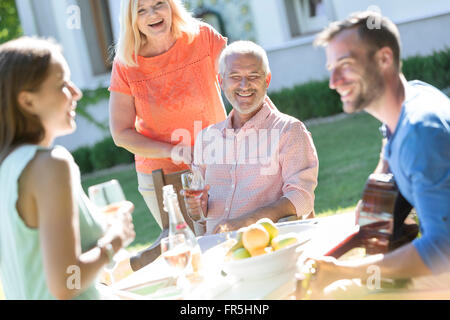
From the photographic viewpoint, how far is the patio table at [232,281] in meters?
1.94

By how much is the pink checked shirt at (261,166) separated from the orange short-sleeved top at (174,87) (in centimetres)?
33

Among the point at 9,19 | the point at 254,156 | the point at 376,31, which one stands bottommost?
the point at 254,156

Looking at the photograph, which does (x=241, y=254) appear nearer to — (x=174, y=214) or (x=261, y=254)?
(x=261, y=254)

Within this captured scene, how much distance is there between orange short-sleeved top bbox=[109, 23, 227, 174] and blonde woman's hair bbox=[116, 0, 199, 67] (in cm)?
5

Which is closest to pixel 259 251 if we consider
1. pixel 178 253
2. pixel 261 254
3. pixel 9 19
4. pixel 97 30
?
pixel 261 254

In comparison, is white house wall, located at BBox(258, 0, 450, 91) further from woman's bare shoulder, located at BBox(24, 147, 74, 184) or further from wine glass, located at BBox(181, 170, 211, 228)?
woman's bare shoulder, located at BBox(24, 147, 74, 184)

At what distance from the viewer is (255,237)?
2.00 meters

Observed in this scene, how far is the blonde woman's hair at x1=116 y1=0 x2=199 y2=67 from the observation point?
341 cm

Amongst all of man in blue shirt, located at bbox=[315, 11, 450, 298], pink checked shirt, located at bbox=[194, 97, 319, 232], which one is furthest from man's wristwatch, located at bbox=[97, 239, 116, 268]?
pink checked shirt, located at bbox=[194, 97, 319, 232]

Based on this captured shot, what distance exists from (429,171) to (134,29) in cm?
229

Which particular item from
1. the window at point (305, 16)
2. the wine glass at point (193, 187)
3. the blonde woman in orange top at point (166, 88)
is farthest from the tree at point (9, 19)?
the wine glass at point (193, 187)

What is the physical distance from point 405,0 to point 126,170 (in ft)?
20.1

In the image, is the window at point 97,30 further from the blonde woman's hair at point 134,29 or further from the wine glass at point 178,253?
the wine glass at point 178,253

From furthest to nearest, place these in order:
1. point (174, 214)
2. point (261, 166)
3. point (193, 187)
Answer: point (261, 166) → point (193, 187) → point (174, 214)
